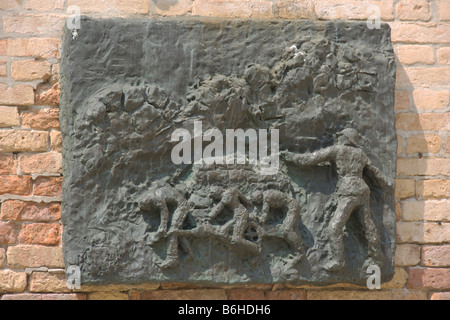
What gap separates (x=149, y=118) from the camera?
2.99 meters

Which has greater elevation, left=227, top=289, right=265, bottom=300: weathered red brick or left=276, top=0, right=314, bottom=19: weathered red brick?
left=276, top=0, right=314, bottom=19: weathered red brick

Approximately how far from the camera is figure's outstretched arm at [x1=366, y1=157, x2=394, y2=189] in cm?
308

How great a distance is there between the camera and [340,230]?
3.02 meters

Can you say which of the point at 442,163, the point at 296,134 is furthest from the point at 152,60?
the point at 442,163

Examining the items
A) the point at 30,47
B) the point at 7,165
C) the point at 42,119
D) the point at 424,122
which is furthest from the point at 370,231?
the point at 30,47

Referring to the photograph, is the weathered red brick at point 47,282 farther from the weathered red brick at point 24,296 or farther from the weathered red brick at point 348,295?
the weathered red brick at point 348,295

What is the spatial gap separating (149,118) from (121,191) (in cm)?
39

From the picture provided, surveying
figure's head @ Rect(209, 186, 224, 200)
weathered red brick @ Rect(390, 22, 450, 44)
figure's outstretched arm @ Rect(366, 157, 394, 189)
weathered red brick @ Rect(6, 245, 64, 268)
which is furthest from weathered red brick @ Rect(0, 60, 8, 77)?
weathered red brick @ Rect(390, 22, 450, 44)

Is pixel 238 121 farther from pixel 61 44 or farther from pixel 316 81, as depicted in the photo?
pixel 61 44

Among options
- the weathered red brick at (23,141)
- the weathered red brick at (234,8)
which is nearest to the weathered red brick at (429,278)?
the weathered red brick at (234,8)

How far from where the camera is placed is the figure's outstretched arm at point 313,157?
3.04 m

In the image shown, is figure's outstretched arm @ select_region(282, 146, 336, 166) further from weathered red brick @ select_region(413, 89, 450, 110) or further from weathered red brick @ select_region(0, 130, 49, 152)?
weathered red brick @ select_region(0, 130, 49, 152)

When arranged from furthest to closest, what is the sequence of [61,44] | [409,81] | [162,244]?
[409,81], [61,44], [162,244]

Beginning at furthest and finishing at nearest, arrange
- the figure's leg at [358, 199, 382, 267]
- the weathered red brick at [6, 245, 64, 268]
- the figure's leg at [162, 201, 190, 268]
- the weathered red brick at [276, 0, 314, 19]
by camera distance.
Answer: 1. the weathered red brick at [276, 0, 314, 19]
2. the weathered red brick at [6, 245, 64, 268]
3. the figure's leg at [358, 199, 382, 267]
4. the figure's leg at [162, 201, 190, 268]
